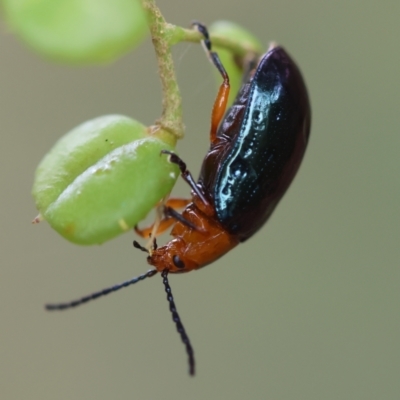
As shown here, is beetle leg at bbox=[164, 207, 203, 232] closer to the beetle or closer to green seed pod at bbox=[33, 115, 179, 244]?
the beetle

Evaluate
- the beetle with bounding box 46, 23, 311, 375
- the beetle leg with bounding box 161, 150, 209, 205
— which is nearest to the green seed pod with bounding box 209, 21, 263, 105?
the beetle with bounding box 46, 23, 311, 375

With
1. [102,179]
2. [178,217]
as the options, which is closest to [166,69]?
[102,179]

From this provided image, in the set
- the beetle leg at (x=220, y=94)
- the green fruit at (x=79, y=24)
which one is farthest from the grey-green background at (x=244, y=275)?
the green fruit at (x=79, y=24)

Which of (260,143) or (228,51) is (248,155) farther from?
(228,51)

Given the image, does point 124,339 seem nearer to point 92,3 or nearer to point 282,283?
point 282,283

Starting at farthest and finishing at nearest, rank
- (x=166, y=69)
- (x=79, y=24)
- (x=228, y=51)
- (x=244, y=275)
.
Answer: (x=244, y=275), (x=228, y=51), (x=166, y=69), (x=79, y=24)

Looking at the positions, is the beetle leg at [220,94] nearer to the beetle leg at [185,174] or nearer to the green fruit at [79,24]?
the beetle leg at [185,174]
